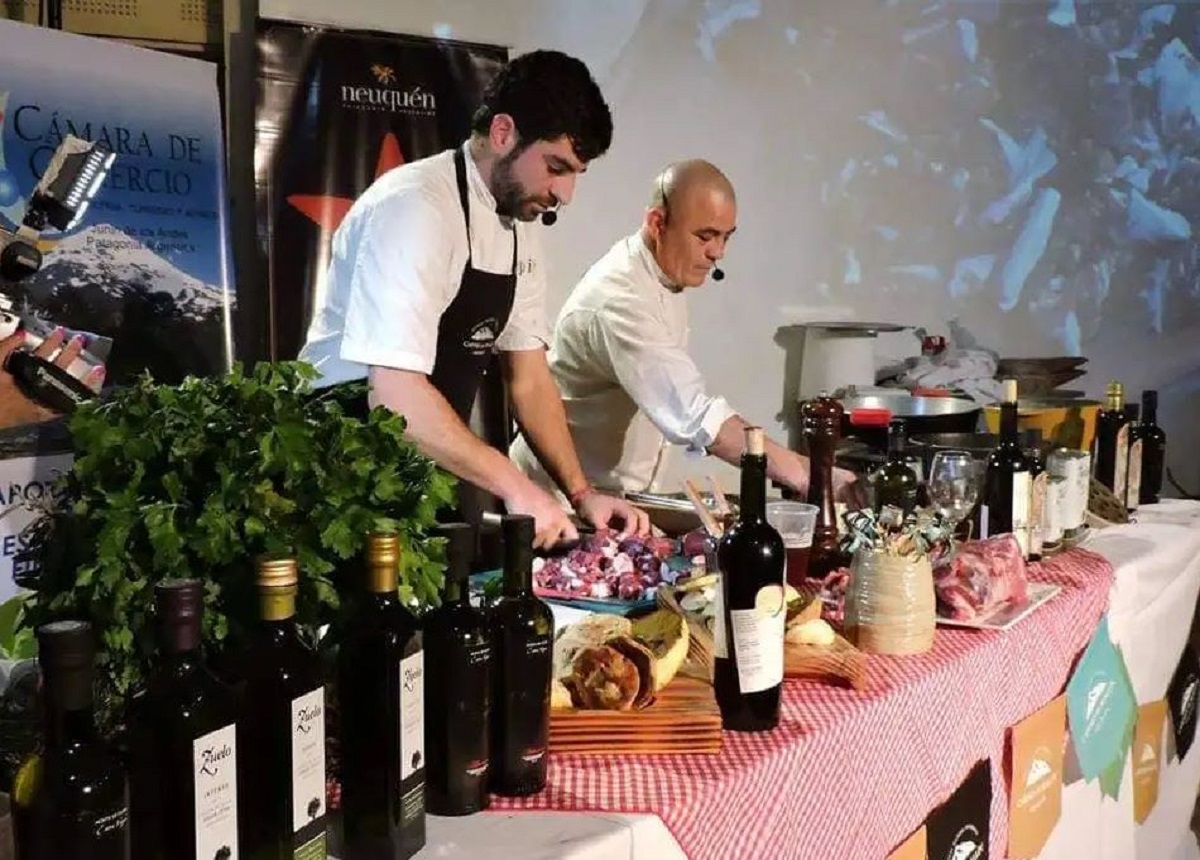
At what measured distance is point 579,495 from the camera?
2350 millimetres

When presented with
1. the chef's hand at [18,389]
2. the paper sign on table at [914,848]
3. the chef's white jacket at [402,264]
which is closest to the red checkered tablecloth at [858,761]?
the paper sign on table at [914,848]

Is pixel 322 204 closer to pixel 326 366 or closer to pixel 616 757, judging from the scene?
pixel 326 366

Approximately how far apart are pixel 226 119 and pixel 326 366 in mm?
1424

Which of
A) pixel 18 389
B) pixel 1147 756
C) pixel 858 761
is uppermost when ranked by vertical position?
pixel 18 389

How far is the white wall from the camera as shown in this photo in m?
3.97

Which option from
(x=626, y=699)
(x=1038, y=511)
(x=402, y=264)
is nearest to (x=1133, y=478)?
(x=1038, y=511)

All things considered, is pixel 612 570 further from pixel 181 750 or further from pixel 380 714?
pixel 181 750

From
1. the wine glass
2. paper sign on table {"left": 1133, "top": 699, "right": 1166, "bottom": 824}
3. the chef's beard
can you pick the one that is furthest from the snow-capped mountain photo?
paper sign on table {"left": 1133, "top": 699, "right": 1166, "bottom": 824}

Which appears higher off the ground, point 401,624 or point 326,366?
point 326,366

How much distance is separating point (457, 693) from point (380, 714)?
3.4 inches

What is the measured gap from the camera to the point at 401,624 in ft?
2.99

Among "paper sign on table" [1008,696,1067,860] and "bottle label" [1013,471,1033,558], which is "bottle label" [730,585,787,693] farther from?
"bottle label" [1013,471,1033,558]

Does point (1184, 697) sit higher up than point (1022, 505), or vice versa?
point (1022, 505)

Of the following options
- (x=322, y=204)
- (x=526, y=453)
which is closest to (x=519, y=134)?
(x=526, y=453)
